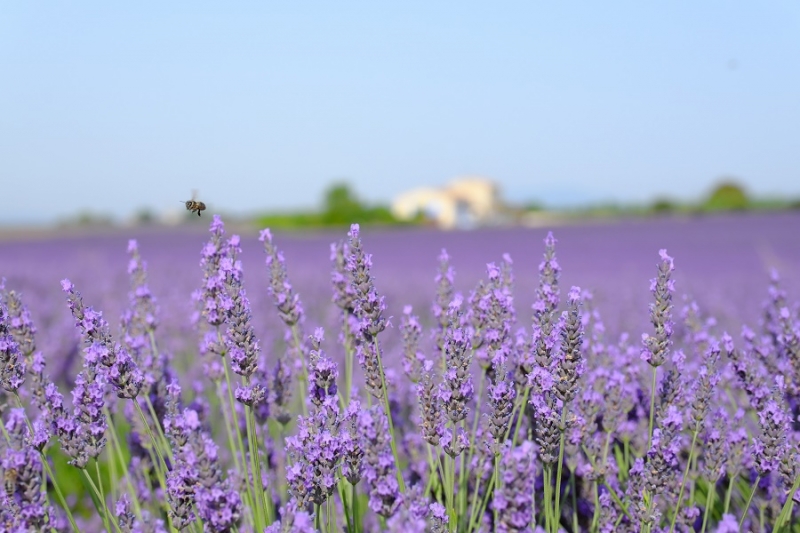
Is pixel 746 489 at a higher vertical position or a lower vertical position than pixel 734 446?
lower

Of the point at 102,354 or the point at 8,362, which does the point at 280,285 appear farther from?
the point at 8,362

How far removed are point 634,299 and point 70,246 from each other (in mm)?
14264

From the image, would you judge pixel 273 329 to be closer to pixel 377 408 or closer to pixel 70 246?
pixel 377 408

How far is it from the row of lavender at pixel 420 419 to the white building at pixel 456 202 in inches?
1487

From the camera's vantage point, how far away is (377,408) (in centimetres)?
141

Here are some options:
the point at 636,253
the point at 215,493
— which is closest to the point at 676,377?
the point at 215,493

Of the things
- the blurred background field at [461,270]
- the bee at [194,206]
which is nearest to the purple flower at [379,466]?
the bee at [194,206]

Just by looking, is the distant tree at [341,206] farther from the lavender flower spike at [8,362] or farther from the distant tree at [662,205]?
the lavender flower spike at [8,362]

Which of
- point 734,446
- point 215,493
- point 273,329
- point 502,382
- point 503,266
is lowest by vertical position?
point 273,329

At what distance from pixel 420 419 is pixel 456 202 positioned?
44256 mm

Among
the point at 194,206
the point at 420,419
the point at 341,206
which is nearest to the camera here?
the point at 420,419

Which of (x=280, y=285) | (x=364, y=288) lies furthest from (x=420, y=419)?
(x=280, y=285)

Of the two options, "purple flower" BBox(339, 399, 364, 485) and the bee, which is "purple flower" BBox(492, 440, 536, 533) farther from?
the bee

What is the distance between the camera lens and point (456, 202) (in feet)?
150
